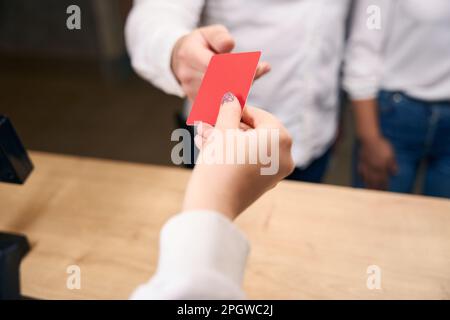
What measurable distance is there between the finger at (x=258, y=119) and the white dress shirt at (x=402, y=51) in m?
0.49

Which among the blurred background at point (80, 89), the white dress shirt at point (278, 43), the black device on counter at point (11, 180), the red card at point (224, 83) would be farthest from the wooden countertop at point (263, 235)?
the blurred background at point (80, 89)

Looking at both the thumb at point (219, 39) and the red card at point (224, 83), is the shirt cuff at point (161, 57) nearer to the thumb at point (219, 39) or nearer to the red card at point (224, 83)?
the thumb at point (219, 39)

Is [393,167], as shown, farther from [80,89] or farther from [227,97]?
[80,89]

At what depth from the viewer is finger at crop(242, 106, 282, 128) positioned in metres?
0.47

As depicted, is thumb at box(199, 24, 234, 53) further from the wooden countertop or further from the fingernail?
the wooden countertop

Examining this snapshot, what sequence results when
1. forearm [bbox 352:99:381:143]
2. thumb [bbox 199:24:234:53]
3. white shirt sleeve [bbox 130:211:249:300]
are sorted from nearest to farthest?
1. white shirt sleeve [bbox 130:211:249:300]
2. thumb [bbox 199:24:234:53]
3. forearm [bbox 352:99:381:143]

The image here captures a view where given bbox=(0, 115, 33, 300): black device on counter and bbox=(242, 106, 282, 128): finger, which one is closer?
bbox=(242, 106, 282, 128): finger

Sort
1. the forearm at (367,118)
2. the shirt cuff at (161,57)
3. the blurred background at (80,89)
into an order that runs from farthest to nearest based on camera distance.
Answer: the blurred background at (80,89)
the forearm at (367,118)
the shirt cuff at (161,57)

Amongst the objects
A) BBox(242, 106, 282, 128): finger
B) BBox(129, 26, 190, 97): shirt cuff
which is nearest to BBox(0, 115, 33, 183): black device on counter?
BBox(129, 26, 190, 97): shirt cuff

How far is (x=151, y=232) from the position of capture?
0.73m

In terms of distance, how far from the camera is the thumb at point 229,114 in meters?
0.44

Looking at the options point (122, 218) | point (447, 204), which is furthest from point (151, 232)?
point (447, 204)

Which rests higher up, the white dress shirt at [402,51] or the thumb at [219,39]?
the thumb at [219,39]

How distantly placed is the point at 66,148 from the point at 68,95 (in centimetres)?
47
